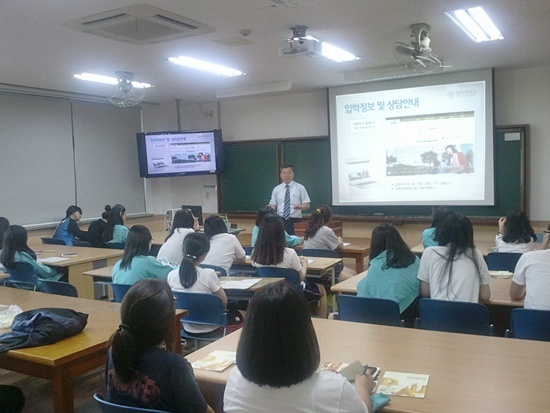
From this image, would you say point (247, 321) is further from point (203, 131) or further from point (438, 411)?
point (203, 131)

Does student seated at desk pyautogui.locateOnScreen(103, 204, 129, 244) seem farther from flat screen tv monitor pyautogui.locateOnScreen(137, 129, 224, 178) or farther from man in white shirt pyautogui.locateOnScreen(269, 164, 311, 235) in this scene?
man in white shirt pyautogui.locateOnScreen(269, 164, 311, 235)

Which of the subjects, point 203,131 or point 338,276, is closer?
point 338,276

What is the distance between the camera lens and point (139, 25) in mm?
4273

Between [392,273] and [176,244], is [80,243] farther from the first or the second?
[392,273]

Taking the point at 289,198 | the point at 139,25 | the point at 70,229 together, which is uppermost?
the point at 139,25

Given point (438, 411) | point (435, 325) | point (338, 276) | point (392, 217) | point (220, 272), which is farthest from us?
point (392, 217)

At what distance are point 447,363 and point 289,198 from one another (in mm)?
5690

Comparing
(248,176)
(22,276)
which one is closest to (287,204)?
(248,176)

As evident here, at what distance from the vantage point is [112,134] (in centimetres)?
877

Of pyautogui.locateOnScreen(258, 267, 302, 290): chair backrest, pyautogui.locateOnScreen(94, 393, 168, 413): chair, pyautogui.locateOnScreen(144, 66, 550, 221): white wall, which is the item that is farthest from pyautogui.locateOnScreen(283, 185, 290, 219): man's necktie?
pyautogui.locateOnScreen(94, 393, 168, 413): chair

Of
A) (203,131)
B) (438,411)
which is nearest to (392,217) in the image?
(203,131)

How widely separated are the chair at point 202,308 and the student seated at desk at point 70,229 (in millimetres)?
3995

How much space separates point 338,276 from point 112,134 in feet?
16.8

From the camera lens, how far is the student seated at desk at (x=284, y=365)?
148cm
